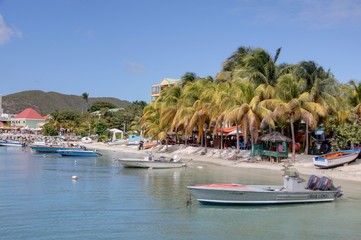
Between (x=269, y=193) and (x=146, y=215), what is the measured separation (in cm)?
592

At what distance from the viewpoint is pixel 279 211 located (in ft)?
63.3

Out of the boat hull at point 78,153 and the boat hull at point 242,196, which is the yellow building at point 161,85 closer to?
the boat hull at point 78,153

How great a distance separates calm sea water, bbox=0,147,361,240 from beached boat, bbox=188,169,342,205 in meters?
0.35

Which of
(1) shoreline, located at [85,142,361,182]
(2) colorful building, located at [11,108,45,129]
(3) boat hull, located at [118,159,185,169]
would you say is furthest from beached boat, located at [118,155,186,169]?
(2) colorful building, located at [11,108,45,129]

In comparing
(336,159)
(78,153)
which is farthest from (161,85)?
(336,159)

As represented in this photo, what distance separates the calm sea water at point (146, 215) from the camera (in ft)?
49.5

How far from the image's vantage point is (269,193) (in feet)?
65.3

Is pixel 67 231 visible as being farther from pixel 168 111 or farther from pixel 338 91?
pixel 168 111

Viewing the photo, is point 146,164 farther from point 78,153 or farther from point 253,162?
point 78,153

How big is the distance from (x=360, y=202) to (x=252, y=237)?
9.43 metres

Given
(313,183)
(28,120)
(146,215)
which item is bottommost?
(146,215)

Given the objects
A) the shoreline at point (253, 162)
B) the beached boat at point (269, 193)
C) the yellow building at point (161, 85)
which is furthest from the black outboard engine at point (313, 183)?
the yellow building at point (161, 85)

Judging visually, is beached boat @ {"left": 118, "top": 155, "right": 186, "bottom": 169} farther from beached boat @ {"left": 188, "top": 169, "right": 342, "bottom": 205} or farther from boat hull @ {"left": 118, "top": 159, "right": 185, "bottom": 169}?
beached boat @ {"left": 188, "top": 169, "right": 342, "bottom": 205}

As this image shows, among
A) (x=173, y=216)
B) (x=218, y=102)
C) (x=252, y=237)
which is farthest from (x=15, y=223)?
(x=218, y=102)
